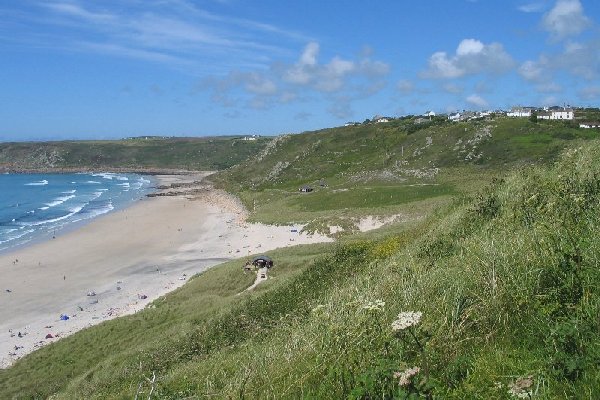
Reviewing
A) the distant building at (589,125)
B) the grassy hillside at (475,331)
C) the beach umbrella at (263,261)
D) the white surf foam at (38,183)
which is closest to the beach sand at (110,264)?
the beach umbrella at (263,261)

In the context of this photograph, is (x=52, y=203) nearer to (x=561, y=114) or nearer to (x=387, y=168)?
(x=387, y=168)

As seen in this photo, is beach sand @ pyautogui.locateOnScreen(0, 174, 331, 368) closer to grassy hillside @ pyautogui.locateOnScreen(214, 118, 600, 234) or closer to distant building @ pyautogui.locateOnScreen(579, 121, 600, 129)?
grassy hillside @ pyautogui.locateOnScreen(214, 118, 600, 234)

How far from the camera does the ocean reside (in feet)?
208

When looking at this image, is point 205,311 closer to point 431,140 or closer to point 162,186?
point 431,140

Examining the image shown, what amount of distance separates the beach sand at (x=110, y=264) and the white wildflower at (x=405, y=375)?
24219 mm

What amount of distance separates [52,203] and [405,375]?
9792cm

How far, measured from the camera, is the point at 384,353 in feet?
17.2

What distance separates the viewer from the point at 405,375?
4.20m

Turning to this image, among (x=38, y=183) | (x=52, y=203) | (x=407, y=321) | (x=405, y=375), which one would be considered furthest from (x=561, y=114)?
(x=405, y=375)

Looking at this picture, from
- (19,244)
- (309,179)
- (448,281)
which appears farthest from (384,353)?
(309,179)

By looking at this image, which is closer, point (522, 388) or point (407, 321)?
point (522, 388)

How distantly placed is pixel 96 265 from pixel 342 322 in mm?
43678

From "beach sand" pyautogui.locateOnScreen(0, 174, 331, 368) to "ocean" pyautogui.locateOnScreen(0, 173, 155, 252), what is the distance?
4.54 meters

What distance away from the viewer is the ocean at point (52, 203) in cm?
6331
